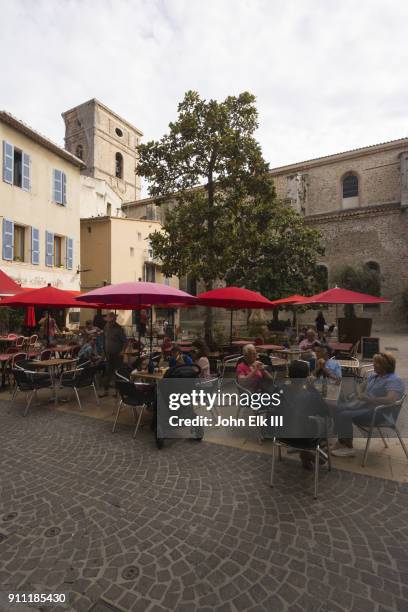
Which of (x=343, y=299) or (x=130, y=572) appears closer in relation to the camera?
(x=130, y=572)

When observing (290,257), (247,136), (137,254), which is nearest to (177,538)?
(247,136)

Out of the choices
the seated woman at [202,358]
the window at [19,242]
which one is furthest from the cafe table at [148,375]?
the window at [19,242]

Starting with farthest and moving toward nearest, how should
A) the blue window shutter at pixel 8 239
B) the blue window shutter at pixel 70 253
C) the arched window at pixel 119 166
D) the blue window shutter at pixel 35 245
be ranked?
the arched window at pixel 119 166 < the blue window shutter at pixel 70 253 < the blue window shutter at pixel 35 245 < the blue window shutter at pixel 8 239

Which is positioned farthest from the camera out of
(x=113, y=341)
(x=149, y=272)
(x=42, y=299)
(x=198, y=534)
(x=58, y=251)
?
(x=149, y=272)

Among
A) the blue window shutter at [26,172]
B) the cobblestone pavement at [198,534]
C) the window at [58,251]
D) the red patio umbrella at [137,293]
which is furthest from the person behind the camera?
the window at [58,251]

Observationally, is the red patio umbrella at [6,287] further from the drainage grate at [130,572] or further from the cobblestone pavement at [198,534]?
the drainage grate at [130,572]

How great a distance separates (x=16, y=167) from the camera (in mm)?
15859

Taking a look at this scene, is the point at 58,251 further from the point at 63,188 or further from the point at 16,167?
the point at 16,167

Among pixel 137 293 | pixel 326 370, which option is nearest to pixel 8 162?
pixel 137 293

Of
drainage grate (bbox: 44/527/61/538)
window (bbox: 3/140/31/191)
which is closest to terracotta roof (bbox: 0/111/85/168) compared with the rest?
window (bbox: 3/140/31/191)

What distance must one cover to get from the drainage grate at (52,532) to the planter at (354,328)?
11.9 m

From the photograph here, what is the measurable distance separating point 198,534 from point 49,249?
1719cm

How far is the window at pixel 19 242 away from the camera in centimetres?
1578

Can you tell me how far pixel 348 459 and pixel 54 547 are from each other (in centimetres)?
362
